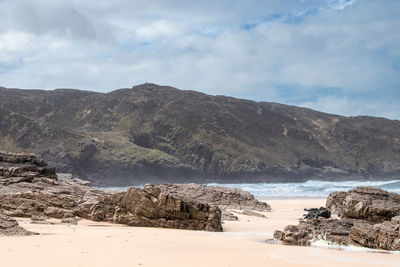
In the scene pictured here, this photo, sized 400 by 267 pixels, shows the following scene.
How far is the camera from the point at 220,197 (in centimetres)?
3055

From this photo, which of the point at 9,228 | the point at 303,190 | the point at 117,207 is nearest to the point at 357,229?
the point at 117,207

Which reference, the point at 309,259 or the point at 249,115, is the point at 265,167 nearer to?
the point at 249,115

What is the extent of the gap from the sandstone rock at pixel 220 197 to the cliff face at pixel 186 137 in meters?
59.9

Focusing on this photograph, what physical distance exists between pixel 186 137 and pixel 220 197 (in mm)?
86454

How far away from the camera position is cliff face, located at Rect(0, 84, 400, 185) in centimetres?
9100

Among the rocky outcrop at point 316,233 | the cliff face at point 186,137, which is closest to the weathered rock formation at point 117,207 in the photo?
the rocky outcrop at point 316,233

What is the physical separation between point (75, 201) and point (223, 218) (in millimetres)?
7334

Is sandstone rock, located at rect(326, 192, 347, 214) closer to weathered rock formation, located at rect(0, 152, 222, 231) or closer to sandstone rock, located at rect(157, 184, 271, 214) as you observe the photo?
sandstone rock, located at rect(157, 184, 271, 214)

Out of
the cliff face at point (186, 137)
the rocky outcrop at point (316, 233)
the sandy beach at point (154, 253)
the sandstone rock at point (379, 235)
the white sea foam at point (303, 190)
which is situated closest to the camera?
the sandy beach at point (154, 253)

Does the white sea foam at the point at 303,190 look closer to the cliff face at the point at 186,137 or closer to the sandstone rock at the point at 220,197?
the sandstone rock at the point at 220,197

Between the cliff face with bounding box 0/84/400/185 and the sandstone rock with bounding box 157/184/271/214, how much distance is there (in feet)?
196

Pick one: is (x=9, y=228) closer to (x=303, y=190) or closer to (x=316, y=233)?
(x=316, y=233)

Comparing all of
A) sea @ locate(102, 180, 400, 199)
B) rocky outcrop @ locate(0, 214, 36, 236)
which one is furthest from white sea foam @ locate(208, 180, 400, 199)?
rocky outcrop @ locate(0, 214, 36, 236)

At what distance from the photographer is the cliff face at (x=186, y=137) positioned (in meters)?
91.0
